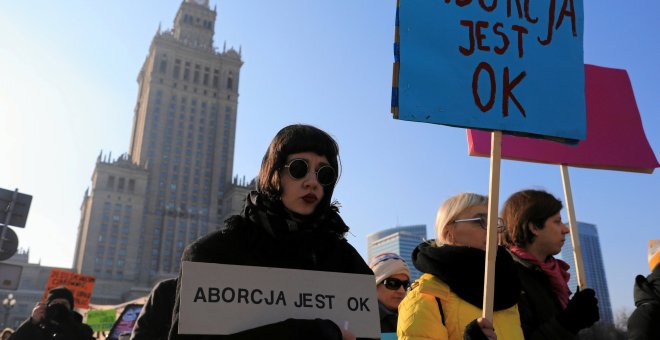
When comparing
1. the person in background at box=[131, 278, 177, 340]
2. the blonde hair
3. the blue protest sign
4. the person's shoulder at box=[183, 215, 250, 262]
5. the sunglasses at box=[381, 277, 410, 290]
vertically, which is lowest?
the person in background at box=[131, 278, 177, 340]

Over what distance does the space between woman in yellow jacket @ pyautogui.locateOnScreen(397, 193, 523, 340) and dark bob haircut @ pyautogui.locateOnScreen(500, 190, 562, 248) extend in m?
0.48

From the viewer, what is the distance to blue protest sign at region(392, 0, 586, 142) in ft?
7.21

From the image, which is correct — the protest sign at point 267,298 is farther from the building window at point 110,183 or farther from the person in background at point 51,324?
the building window at point 110,183

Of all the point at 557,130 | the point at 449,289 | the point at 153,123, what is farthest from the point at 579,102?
the point at 153,123

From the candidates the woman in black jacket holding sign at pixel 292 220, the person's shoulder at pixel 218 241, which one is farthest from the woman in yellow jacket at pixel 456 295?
the person's shoulder at pixel 218 241

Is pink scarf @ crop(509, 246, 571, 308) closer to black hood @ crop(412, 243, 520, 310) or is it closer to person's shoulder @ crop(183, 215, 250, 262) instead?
black hood @ crop(412, 243, 520, 310)

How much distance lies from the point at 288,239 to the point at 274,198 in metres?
0.16

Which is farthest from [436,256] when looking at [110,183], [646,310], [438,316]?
[110,183]

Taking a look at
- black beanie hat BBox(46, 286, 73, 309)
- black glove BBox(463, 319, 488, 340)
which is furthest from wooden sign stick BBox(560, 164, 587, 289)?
black beanie hat BBox(46, 286, 73, 309)

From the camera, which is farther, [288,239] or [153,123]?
[153,123]

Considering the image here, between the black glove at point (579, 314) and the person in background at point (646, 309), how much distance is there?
825 millimetres

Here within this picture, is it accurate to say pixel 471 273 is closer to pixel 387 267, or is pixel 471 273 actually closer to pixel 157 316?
pixel 387 267

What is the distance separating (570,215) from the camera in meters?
2.90

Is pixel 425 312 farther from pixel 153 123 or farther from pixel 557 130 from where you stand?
pixel 153 123
